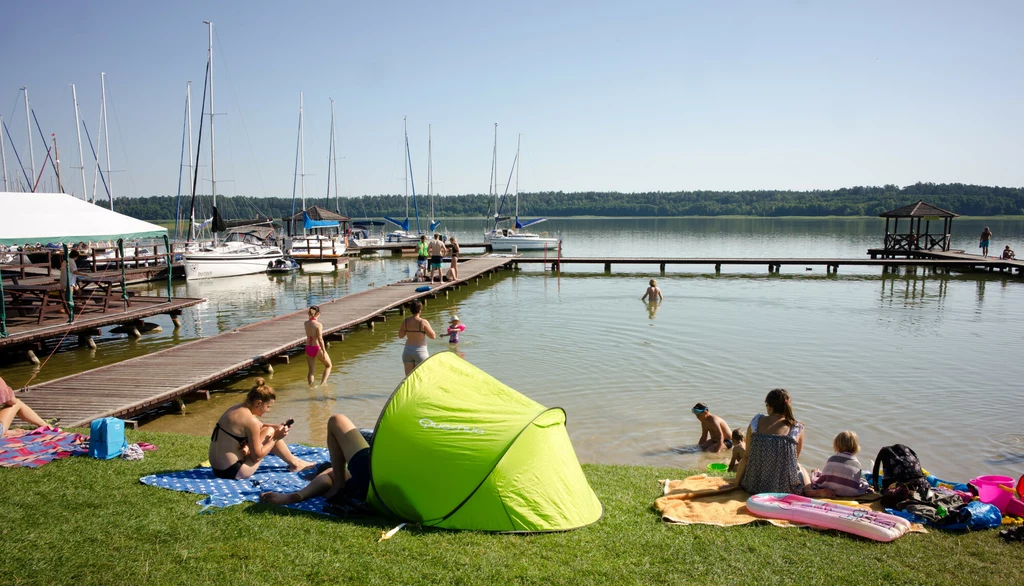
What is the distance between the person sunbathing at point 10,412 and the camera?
26.0 ft

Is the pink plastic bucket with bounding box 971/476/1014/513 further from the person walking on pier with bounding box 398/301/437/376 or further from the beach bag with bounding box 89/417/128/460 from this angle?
the beach bag with bounding box 89/417/128/460

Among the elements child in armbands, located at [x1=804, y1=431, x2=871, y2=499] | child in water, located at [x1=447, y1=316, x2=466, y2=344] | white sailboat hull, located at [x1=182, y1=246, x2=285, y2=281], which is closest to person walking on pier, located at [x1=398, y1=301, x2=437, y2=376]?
child in water, located at [x1=447, y1=316, x2=466, y2=344]

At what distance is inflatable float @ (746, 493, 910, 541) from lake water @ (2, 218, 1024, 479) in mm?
3082

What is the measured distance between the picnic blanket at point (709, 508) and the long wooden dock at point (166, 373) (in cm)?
817

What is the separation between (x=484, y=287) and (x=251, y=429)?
24.4m

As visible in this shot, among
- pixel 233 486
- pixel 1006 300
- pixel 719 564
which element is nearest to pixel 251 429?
pixel 233 486

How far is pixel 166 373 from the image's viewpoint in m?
12.1

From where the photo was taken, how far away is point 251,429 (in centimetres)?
657

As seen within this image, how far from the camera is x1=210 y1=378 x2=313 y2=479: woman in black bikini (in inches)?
257

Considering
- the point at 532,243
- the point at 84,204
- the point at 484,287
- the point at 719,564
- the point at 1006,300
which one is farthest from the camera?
the point at 532,243

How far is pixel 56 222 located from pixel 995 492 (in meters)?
17.4

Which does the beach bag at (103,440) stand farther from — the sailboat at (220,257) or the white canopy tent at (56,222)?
the sailboat at (220,257)

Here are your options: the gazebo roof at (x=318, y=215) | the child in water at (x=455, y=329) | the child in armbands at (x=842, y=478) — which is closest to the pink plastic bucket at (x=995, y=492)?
the child in armbands at (x=842, y=478)

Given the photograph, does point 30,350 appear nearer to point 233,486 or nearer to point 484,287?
point 233,486
